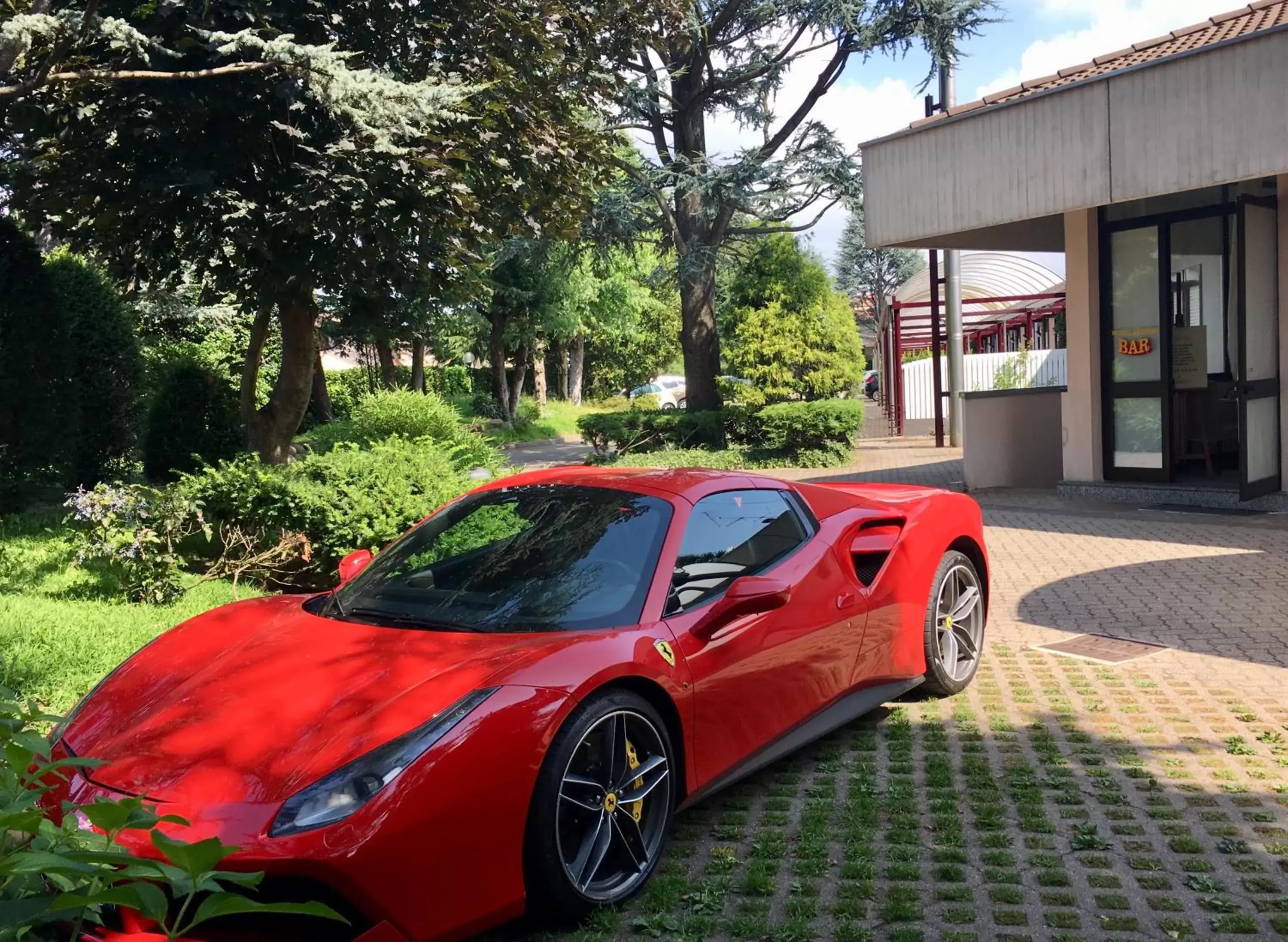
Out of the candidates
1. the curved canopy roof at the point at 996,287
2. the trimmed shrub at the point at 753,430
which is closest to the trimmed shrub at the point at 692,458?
the trimmed shrub at the point at 753,430

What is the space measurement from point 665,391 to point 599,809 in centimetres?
4238

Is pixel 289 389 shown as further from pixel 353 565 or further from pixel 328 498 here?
→ pixel 353 565

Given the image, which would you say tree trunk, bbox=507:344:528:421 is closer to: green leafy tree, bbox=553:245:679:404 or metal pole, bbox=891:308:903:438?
green leafy tree, bbox=553:245:679:404

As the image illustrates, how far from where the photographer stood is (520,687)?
3000 mm

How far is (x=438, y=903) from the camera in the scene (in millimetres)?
2641

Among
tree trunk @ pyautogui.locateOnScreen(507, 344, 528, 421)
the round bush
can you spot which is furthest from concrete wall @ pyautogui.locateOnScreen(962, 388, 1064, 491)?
tree trunk @ pyautogui.locateOnScreen(507, 344, 528, 421)

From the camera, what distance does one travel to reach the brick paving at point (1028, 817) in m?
3.12

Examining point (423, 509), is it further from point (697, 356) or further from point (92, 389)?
point (697, 356)

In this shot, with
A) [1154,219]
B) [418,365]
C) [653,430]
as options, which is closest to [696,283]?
[653,430]

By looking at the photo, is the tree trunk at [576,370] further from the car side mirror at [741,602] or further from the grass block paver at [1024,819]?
the car side mirror at [741,602]

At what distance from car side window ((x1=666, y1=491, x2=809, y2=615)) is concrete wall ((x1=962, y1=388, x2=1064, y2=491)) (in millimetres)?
9224

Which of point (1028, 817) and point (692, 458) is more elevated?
point (692, 458)

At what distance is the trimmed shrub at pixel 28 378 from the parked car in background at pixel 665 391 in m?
30.8

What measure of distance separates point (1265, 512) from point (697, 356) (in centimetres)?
1286
